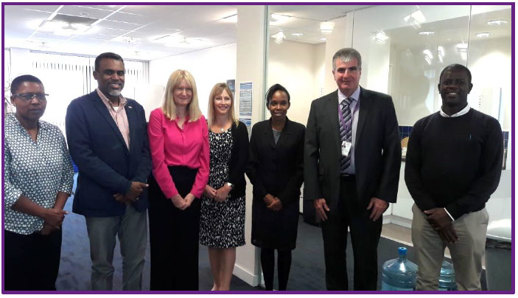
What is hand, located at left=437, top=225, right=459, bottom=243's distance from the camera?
1.91m

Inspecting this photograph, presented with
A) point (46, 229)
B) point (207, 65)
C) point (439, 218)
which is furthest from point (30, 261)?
point (207, 65)

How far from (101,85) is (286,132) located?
110cm

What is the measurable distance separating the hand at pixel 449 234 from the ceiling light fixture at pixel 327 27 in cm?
217

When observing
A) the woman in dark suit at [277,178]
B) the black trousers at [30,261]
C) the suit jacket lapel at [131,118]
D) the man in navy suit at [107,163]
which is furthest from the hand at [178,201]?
the black trousers at [30,261]

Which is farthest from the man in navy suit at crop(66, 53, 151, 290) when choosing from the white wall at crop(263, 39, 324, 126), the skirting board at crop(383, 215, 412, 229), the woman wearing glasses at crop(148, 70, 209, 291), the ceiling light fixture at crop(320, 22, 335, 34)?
the ceiling light fixture at crop(320, 22, 335, 34)

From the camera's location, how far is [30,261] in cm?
197

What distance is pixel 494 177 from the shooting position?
6.08ft

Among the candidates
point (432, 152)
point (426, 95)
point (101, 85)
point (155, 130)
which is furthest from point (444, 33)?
point (101, 85)

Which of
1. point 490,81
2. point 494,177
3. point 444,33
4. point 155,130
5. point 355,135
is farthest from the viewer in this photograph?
point 444,33

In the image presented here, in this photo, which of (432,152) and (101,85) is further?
(101,85)

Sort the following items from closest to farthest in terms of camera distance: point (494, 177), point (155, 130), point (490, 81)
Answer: point (494, 177) < point (155, 130) < point (490, 81)

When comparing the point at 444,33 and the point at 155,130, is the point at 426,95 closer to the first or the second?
the point at 444,33

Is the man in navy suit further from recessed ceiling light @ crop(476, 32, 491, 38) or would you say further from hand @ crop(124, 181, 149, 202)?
recessed ceiling light @ crop(476, 32, 491, 38)

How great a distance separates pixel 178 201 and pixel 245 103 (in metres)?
1.04
